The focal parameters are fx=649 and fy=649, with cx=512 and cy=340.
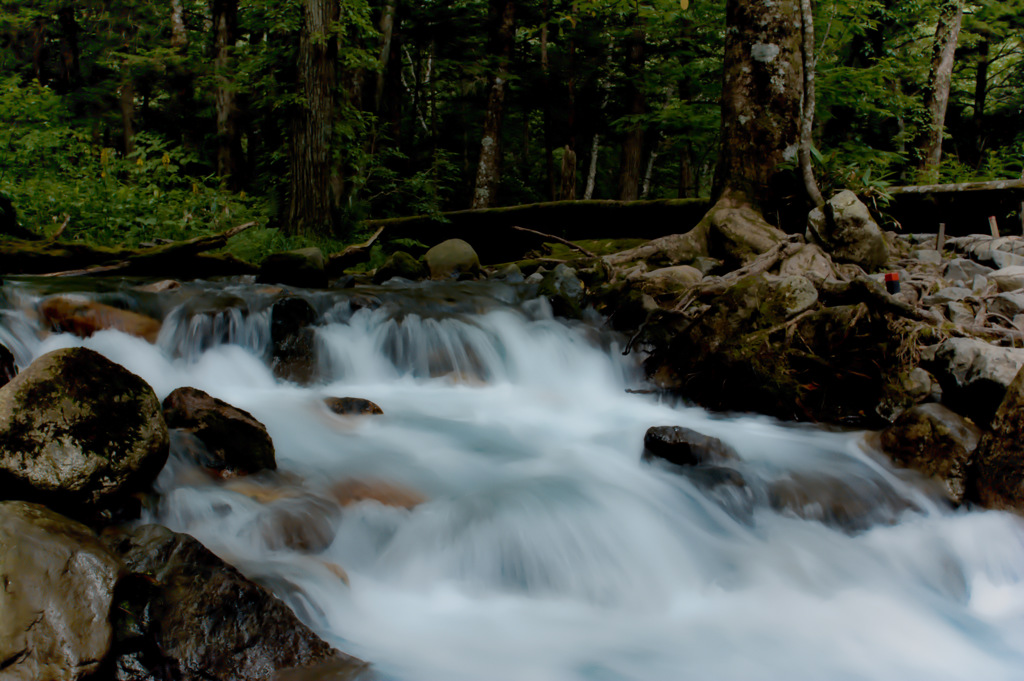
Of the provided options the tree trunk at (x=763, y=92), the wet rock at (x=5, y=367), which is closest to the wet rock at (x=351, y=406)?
the wet rock at (x=5, y=367)

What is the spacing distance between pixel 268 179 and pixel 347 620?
38.9ft

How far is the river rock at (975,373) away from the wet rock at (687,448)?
1.34 meters

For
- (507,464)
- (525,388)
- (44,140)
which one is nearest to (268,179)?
(44,140)

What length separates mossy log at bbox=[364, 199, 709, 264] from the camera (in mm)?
9538

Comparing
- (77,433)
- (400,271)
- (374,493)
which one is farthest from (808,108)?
(77,433)

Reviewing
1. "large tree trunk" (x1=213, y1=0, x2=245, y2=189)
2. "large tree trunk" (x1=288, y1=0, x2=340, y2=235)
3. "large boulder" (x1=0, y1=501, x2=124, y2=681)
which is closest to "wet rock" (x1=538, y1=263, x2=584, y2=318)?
"large tree trunk" (x1=288, y1=0, x2=340, y2=235)

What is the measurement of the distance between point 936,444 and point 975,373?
1.70ft

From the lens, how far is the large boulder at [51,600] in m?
1.77

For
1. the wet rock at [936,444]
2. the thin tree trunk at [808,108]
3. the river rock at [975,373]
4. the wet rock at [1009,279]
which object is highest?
the thin tree trunk at [808,108]

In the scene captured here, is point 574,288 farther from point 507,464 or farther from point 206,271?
point 206,271

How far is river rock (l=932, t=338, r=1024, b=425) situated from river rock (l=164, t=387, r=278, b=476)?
3.87 m

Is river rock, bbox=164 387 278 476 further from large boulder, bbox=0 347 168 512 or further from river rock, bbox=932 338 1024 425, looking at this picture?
river rock, bbox=932 338 1024 425

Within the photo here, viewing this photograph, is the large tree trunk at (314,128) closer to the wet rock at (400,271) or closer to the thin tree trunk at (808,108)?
the wet rock at (400,271)

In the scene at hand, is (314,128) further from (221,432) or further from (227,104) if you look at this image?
(221,432)
